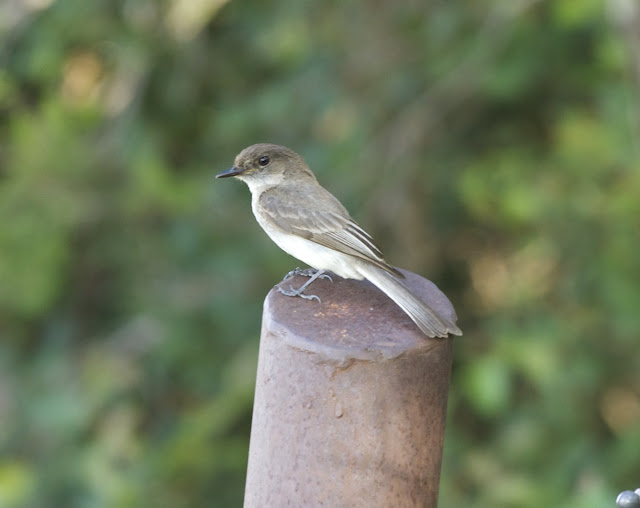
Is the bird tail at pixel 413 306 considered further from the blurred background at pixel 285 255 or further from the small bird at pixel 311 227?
the blurred background at pixel 285 255

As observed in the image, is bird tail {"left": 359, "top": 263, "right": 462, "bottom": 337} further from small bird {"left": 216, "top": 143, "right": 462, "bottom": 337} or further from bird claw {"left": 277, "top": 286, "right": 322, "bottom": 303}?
bird claw {"left": 277, "top": 286, "right": 322, "bottom": 303}

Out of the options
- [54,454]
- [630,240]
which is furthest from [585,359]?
[54,454]

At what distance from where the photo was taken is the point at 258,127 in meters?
7.31

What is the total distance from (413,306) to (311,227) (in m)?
1.21

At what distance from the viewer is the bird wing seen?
11.7 feet

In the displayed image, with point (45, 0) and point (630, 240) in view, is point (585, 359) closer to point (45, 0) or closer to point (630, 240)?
point (630, 240)

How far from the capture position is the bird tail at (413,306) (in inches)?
101

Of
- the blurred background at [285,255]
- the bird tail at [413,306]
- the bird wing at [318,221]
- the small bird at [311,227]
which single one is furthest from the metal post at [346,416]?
the blurred background at [285,255]

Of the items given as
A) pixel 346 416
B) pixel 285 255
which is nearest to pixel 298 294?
pixel 346 416

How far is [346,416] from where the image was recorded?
2.38 metres

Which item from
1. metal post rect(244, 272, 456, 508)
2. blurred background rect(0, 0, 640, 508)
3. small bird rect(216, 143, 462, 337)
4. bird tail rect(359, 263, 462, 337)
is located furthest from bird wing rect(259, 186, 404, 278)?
blurred background rect(0, 0, 640, 508)

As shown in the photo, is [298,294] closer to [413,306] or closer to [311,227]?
[413,306]

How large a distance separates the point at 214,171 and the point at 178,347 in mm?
1412

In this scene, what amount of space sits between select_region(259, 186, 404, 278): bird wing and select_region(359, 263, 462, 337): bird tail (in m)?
0.32
